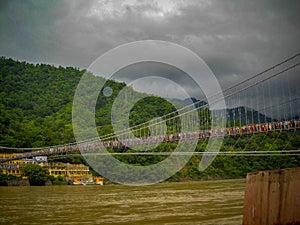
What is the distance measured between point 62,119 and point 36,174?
17635 mm

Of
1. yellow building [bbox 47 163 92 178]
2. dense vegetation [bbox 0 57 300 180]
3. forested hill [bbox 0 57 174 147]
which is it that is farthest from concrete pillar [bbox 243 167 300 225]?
forested hill [bbox 0 57 174 147]

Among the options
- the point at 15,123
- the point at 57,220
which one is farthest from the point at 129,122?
the point at 57,220

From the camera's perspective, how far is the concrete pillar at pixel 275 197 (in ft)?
6.72

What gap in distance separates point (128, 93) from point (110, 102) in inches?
109

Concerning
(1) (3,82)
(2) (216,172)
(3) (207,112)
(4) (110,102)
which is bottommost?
(2) (216,172)

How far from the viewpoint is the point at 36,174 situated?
29406mm

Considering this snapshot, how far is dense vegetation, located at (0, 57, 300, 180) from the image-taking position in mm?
36156

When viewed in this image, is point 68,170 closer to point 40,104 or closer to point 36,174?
point 36,174

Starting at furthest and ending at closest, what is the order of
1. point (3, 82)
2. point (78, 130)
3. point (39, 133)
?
point (3, 82)
point (78, 130)
point (39, 133)

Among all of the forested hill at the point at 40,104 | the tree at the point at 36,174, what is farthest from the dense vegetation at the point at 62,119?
the tree at the point at 36,174

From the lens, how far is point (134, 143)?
2297cm

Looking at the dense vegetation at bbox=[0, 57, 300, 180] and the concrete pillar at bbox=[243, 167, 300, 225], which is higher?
the dense vegetation at bbox=[0, 57, 300, 180]

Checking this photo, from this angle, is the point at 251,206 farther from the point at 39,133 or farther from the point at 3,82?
the point at 3,82

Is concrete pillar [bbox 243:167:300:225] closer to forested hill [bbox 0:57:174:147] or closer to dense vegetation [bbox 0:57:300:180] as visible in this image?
dense vegetation [bbox 0:57:300:180]
